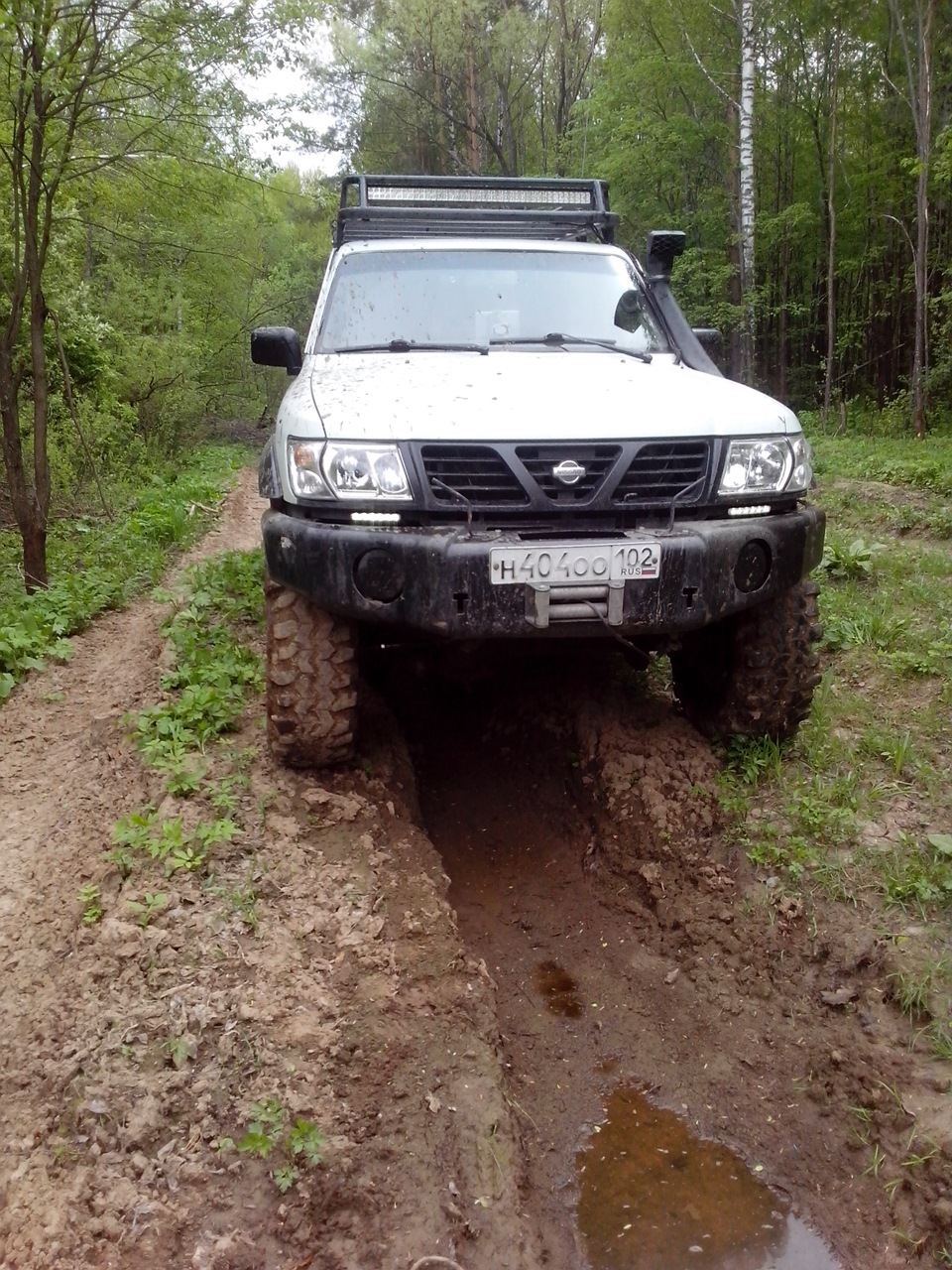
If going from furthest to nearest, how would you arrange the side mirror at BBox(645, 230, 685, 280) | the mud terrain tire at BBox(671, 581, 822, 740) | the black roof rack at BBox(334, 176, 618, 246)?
the black roof rack at BBox(334, 176, 618, 246)
the side mirror at BBox(645, 230, 685, 280)
the mud terrain tire at BBox(671, 581, 822, 740)

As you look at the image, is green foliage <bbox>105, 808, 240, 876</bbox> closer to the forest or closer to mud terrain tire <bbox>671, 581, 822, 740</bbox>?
mud terrain tire <bbox>671, 581, 822, 740</bbox>

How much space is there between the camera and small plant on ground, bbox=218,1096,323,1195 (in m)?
1.96

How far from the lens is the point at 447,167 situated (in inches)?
863

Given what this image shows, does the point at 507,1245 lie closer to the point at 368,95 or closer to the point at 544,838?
the point at 544,838

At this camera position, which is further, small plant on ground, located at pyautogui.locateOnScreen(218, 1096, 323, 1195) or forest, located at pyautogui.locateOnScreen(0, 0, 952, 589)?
forest, located at pyautogui.locateOnScreen(0, 0, 952, 589)

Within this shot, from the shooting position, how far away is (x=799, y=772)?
3.42 meters

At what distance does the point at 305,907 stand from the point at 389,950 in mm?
299

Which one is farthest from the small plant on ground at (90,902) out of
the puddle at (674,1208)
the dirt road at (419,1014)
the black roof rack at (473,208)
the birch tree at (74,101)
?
the birch tree at (74,101)

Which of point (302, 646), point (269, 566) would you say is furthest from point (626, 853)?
point (269, 566)

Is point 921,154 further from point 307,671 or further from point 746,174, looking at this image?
point 307,671

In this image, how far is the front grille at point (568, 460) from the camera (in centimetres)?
284

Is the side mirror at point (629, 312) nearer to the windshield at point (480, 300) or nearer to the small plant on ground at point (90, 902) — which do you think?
the windshield at point (480, 300)

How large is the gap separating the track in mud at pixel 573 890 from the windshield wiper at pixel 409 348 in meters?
1.45

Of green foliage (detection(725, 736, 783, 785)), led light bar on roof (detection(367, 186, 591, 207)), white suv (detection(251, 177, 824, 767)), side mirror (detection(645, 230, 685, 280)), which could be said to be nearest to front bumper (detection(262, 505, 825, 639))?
white suv (detection(251, 177, 824, 767))
